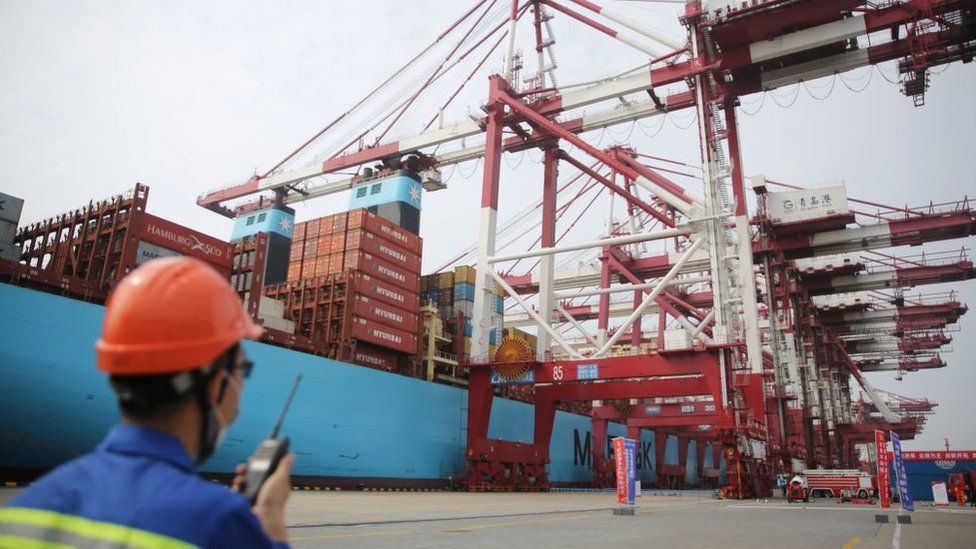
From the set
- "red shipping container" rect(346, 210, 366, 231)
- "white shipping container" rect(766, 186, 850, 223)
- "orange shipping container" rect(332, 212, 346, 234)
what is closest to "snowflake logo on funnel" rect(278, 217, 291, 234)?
"orange shipping container" rect(332, 212, 346, 234)

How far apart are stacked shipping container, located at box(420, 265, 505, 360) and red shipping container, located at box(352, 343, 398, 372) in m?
4.34

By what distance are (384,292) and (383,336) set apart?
1.83m

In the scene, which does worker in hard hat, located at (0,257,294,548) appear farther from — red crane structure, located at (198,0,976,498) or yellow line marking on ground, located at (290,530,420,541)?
red crane structure, located at (198,0,976,498)

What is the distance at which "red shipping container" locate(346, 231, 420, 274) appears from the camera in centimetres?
2623

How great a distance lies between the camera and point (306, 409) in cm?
2106

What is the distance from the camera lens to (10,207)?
17562 millimetres

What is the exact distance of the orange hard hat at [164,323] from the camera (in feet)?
4.47

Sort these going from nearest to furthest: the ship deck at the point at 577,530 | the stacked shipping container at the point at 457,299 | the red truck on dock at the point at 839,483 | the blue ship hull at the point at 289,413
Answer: the ship deck at the point at 577,530
the blue ship hull at the point at 289,413
the red truck on dock at the point at 839,483
the stacked shipping container at the point at 457,299

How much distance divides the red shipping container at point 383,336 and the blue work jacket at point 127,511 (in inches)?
933

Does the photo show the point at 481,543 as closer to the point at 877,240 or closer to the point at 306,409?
the point at 306,409

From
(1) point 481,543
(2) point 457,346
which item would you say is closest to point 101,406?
(1) point 481,543

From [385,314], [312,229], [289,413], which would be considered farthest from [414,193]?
[289,413]

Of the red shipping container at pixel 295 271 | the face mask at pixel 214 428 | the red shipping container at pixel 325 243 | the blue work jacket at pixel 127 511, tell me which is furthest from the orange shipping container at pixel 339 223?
the blue work jacket at pixel 127 511

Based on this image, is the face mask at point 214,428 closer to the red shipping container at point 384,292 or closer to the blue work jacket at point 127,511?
the blue work jacket at point 127,511
